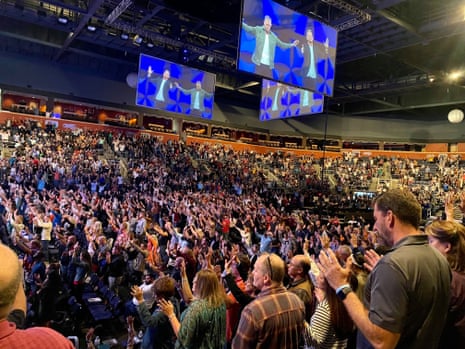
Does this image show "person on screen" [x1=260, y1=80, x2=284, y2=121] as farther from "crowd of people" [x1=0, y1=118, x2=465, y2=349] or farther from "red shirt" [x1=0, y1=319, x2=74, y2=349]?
"red shirt" [x1=0, y1=319, x2=74, y2=349]

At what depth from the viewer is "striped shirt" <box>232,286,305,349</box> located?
1.82m

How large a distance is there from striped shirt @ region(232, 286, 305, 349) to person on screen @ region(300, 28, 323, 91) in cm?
659

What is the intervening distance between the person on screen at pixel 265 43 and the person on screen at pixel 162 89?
5281mm

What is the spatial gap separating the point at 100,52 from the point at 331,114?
17839 millimetres

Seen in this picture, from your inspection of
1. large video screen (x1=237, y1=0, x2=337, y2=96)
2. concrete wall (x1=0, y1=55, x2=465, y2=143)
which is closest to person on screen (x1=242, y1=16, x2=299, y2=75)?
large video screen (x1=237, y1=0, x2=337, y2=96)

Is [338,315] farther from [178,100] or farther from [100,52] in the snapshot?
[100,52]

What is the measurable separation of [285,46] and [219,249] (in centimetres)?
433

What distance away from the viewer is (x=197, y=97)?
12.2 m

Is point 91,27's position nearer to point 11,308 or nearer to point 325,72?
point 325,72

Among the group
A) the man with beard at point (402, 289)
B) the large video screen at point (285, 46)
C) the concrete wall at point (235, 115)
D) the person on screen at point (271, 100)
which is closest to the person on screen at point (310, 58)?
the large video screen at point (285, 46)

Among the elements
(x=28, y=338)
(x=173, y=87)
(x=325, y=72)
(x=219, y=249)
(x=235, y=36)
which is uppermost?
(x=235, y=36)

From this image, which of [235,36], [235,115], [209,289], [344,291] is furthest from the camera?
[235,115]

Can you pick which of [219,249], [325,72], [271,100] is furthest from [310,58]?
[219,249]

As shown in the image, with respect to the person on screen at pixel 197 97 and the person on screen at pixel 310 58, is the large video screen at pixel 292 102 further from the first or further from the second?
the person on screen at pixel 310 58
